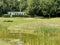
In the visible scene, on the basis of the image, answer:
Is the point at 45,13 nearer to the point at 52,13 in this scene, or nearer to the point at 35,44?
the point at 52,13

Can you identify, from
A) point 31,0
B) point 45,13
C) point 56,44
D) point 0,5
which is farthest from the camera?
point 0,5

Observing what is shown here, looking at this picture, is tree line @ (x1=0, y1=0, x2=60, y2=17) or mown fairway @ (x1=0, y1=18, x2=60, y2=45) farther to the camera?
tree line @ (x1=0, y1=0, x2=60, y2=17)

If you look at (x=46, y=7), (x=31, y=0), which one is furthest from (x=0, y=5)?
(x=46, y=7)

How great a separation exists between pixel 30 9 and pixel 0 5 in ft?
63.7

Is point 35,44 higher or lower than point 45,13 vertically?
higher

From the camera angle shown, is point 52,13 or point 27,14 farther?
point 27,14

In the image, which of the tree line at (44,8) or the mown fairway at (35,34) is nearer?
the mown fairway at (35,34)

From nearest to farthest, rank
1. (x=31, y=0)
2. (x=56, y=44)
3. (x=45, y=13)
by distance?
(x=56, y=44) → (x=45, y=13) → (x=31, y=0)

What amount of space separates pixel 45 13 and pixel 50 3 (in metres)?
4.33

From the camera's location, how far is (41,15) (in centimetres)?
8475

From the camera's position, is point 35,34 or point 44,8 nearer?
point 35,34

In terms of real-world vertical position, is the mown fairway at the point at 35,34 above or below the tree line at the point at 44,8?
above

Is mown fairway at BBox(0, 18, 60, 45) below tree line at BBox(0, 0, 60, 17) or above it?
above

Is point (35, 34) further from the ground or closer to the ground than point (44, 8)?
further from the ground
